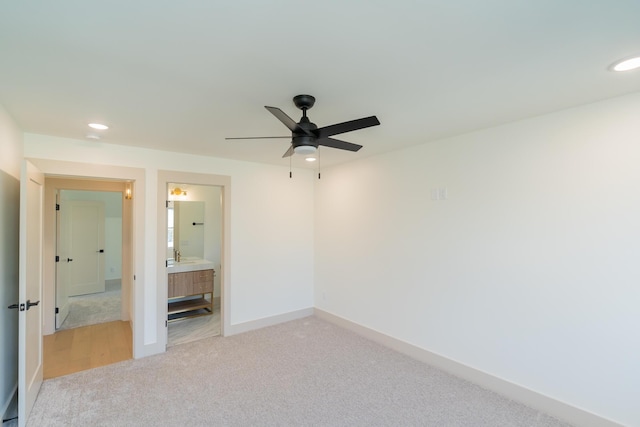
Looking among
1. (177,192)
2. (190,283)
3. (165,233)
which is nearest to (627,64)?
(165,233)

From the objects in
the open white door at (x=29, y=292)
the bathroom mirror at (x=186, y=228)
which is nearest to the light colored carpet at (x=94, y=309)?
the bathroom mirror at (x=186, y=228)

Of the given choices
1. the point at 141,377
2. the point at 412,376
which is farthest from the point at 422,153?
the point at 141,377

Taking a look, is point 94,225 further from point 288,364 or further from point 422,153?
point 422,153

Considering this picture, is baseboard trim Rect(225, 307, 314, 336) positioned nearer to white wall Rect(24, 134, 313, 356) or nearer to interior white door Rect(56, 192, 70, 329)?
white wall Rect(24, 134, 313, 356)

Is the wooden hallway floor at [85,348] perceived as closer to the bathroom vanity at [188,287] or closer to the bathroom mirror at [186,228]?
the bathroom vanity at [188,287]

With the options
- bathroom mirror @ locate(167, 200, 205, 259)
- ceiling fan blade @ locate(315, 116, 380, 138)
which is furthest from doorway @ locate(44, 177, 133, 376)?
ceiling fan blade @ locate(315, 116, 380, 138)

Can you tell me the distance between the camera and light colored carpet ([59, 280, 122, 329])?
4902 millimetres

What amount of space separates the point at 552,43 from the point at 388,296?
10.1 feet

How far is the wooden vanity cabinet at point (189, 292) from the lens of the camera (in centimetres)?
498

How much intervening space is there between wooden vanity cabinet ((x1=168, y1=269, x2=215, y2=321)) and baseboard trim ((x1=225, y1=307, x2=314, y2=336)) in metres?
1.13

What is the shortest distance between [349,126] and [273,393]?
96.1 inches

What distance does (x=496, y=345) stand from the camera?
2.92 m

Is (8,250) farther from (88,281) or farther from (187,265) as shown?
(88,281)

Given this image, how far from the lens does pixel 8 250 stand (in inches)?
102
